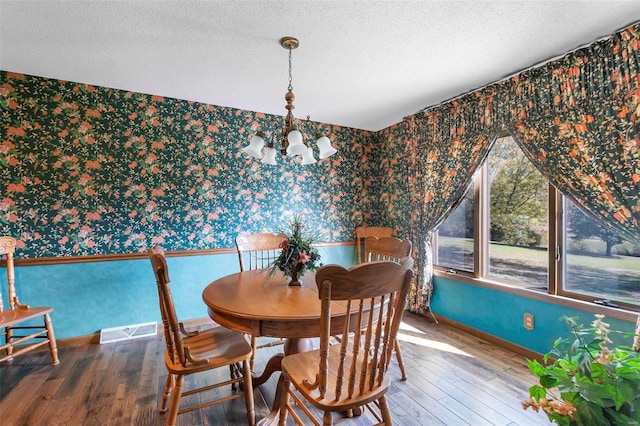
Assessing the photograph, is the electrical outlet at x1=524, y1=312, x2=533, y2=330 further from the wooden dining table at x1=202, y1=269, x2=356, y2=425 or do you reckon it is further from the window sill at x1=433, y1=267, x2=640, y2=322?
the wooden dining table at x1=202, y1=269, x2=356, y2=425

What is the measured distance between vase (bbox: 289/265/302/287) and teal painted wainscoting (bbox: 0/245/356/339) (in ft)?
5.32

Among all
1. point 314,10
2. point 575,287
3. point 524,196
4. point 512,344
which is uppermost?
point 314,10

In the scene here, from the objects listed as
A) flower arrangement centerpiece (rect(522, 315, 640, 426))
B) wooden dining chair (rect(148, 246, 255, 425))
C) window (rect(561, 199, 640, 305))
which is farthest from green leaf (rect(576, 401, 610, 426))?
wooden dining chair (rect(148, 246, 255, 425))

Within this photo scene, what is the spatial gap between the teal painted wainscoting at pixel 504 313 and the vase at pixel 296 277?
194cm

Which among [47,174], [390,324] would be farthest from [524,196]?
[47,174]

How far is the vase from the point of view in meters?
1.94

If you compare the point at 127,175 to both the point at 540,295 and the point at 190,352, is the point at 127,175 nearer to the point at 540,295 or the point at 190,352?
the point at 190,352

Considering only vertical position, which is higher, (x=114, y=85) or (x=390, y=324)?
(x=114, y=85)

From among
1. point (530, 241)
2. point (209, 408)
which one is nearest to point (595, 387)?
point (530, 241)

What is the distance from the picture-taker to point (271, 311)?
4.71 ft

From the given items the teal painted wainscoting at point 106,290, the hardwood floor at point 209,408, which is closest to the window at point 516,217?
the hardwood floor at point 209,408

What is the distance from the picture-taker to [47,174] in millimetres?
2648

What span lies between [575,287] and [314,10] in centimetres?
275

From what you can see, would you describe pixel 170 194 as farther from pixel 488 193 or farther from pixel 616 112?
pixel 616 112
